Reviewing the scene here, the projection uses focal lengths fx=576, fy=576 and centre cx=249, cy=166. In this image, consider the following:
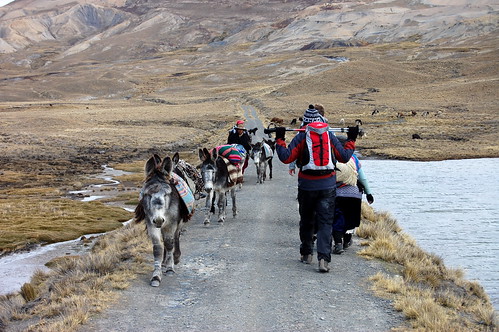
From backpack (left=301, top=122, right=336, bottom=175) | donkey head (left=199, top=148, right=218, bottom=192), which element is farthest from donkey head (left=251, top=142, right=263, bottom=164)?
backpack (left=301, top=122, right=336, bottom=175)

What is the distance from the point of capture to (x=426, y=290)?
862 cm

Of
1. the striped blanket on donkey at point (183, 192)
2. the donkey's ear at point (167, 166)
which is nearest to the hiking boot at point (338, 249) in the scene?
the striped blanket on donkey at point (183, 192)

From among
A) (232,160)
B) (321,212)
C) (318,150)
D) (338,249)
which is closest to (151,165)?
(318,150)

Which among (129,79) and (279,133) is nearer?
(279,133)

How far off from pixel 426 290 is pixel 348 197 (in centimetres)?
240

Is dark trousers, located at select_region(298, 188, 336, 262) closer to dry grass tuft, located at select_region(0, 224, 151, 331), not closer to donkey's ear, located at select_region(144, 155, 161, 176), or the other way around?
donkey's ear, located at select_region(144, 155, 161, 176)

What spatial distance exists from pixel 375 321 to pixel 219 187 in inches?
263

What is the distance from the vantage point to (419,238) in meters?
15.7

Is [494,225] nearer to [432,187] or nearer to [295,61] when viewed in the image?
[432,187]

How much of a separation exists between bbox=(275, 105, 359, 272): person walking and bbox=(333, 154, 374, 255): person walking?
1346mm

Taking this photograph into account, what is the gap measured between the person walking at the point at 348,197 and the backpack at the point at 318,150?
1672mm

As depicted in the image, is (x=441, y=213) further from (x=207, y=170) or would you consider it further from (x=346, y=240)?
(x=207, y=170)

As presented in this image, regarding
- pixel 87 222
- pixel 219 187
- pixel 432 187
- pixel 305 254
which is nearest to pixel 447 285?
pixel 305 254

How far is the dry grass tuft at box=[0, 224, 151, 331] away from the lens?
705cm
